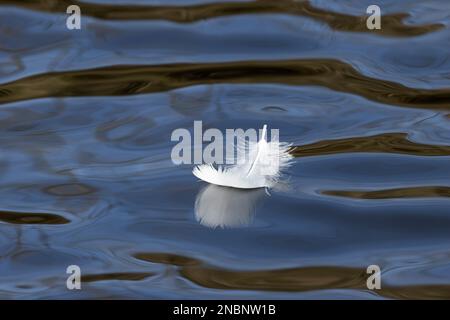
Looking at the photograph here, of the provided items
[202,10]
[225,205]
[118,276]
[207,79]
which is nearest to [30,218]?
[118,276]

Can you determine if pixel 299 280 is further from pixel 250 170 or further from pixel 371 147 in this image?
pixel 371 147

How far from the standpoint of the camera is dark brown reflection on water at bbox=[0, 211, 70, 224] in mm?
2979

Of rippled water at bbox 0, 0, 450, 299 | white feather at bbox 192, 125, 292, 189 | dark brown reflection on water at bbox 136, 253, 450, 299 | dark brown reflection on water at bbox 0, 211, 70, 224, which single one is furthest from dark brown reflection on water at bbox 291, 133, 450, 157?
dark brown reflection on water at bbox 0, 211, 70, 224

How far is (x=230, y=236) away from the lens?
116 inches

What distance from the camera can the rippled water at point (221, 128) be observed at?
2.80 metres

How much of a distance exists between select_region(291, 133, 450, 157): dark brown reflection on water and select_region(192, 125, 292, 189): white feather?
159mm

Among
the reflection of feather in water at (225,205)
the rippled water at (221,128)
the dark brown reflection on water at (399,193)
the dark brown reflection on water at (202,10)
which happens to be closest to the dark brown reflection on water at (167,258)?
the rippled water at (221,128)

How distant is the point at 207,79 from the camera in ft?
12.0

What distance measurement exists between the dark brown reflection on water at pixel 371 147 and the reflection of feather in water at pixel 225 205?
247 mm

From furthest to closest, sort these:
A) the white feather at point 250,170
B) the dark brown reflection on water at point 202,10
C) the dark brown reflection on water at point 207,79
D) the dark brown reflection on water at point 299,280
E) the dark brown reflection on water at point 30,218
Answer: the dark brown reflection on water at point 202,10
the dark brown reflection on water at point 207,79
the white feather at point 250,170
the dark brown reflection on water at point 30,218
the dark brown reflection on water at point 299,280

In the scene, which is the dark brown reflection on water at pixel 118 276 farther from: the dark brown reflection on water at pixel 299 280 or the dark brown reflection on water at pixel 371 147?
the dark brown reflection on water at pixel 371 147

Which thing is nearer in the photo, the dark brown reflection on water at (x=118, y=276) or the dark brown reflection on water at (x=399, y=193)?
the dark brown reflection on water at (x=118, y=276)

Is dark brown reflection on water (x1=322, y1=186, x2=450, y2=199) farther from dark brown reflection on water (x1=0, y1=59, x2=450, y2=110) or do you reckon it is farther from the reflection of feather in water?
dark brown reflection on water (x1=0, y1=59, x2=450, y2=110)

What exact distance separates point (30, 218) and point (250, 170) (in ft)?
1.86
